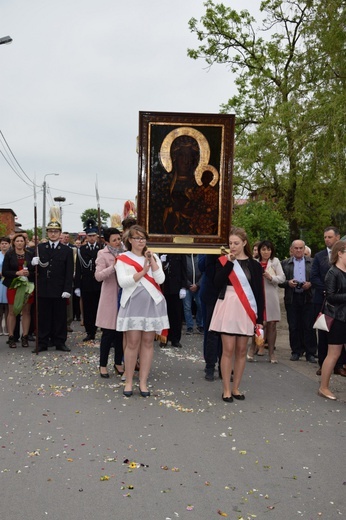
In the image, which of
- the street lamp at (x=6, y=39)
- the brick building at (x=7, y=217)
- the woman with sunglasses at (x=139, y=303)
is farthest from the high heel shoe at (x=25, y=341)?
the brick building at (x=7, y=217)

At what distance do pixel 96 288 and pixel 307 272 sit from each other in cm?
373

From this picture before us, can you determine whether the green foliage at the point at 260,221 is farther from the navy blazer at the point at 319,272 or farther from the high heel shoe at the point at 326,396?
the high heel shoe at the point at 326,396

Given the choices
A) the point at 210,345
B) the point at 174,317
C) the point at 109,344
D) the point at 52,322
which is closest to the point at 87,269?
the point at 52,322

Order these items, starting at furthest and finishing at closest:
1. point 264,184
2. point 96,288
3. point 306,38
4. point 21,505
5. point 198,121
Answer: point 264,184 → point 306,38 → point 96,288 → point 198,121 → point 21,505

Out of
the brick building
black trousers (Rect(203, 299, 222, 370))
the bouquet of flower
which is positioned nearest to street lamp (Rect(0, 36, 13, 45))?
the bouquet of flower

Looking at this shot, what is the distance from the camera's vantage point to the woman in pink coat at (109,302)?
26.3 ft

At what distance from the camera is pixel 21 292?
34.2 ft

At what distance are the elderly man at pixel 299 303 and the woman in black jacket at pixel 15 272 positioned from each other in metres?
4.38

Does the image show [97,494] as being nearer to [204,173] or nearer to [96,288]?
[204,173]

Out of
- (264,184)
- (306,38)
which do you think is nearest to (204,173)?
(306,38)

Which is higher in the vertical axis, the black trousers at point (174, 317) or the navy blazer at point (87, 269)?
the navy blazer at point (87, 269)

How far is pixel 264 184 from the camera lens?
21.8 m

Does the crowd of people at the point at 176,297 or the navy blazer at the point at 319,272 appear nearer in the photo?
the crowd of people at the point at 176,297

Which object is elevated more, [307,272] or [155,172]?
[155,172]
